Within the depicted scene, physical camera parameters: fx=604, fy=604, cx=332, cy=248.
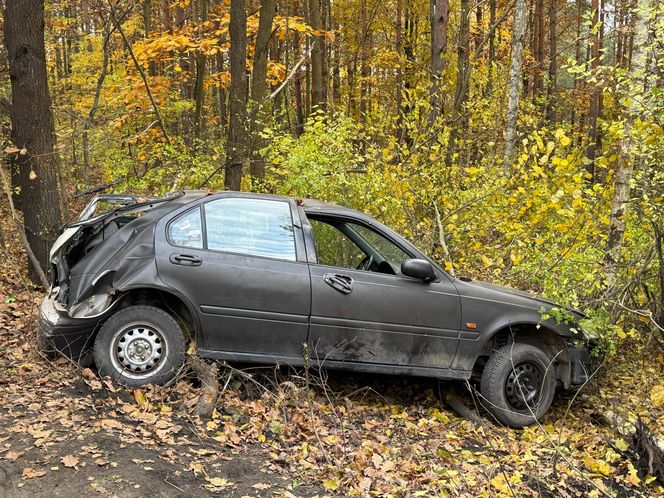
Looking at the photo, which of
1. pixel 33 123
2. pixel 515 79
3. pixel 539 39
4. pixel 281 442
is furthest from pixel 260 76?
pixel 539 39

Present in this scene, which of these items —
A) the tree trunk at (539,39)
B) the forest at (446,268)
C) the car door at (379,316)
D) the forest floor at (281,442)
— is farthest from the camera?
the tree trunk at (539,39)

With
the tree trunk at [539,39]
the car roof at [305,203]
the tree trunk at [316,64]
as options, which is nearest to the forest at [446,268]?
the car roof at [305,203]

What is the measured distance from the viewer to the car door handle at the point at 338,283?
217 inches

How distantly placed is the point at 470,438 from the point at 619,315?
2.38 meters

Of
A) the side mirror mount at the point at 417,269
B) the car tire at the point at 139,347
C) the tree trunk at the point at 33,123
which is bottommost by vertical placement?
the car tire at the point at 139,347

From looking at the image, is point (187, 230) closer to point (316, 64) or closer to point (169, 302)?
point (169, 302)

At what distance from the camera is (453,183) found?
28.9 ft

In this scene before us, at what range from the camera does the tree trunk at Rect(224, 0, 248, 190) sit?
983cm

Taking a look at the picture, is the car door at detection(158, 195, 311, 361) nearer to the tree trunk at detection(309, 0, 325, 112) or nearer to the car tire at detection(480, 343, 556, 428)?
the car tire at detection(480, 343, 556, 428)

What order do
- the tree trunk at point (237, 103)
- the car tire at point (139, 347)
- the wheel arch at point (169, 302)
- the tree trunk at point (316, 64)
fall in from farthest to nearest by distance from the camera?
the tree trunk at point (316, 64) < the tree trunk at point (237, 103) < the wheel arch at point (169, 302) < the car tire at point (139, 347)

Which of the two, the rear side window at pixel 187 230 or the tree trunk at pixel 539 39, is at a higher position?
the tree trunk at pixel 539 39

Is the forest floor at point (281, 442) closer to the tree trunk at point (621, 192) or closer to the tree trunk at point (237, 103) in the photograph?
the tree trunk at point (621, 192)

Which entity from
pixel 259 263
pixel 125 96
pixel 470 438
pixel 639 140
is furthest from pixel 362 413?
pixel 125 96

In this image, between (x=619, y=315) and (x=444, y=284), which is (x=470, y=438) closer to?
(x=444, y=284)
